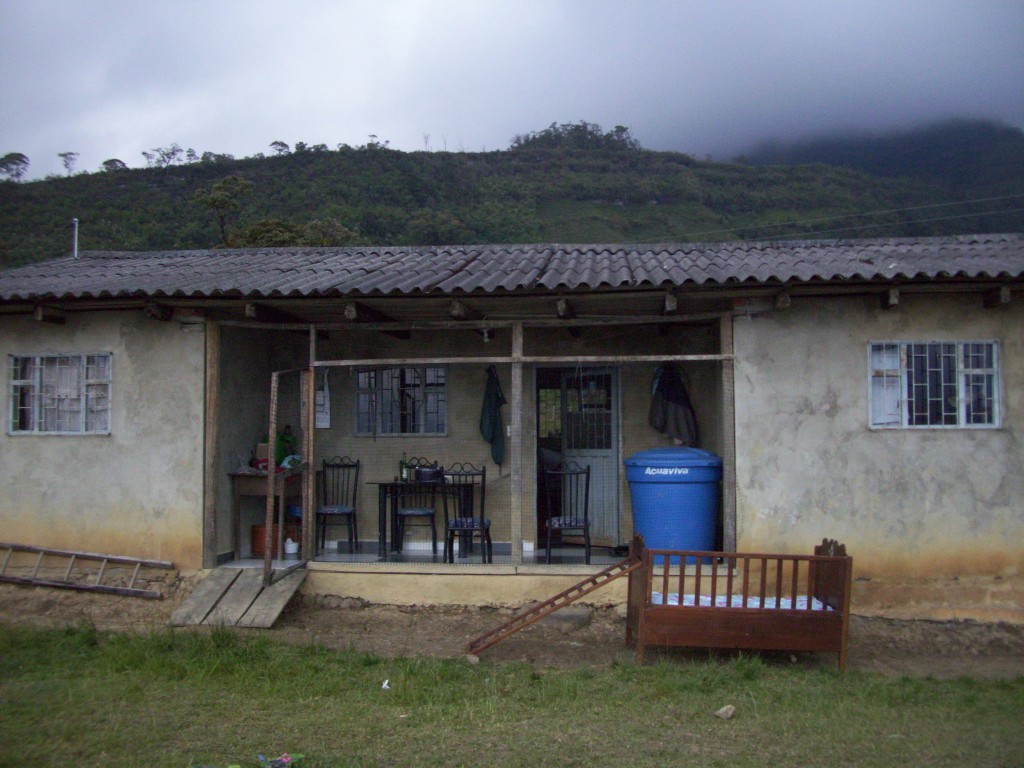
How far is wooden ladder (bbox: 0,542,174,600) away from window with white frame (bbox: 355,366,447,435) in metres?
2.82

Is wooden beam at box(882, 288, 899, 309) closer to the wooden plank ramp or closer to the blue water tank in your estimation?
the blue water tank

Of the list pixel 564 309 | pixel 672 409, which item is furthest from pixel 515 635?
pixel 672 409

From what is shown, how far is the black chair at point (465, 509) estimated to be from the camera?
29.4ft

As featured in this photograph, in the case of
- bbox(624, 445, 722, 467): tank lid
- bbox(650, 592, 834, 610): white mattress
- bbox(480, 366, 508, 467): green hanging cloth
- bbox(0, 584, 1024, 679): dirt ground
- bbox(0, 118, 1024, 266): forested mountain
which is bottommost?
bbox(0, 584, 1024, 679): dirt ground

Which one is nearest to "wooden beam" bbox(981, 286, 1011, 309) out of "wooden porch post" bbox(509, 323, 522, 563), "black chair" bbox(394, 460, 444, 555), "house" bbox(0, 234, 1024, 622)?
"house" bbox(0, 234, 1024, 622)

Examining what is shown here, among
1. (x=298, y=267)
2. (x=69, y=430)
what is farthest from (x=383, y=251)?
(x=69, y=430)

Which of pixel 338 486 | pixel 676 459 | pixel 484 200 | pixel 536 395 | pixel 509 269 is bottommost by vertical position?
pixel 338 486

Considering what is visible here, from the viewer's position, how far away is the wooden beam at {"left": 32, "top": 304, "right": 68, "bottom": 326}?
8.34 m

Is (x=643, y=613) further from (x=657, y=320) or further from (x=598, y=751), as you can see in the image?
(x=657, y=320)

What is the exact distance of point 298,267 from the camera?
928 cm

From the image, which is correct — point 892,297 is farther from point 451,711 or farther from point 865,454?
point 451,711

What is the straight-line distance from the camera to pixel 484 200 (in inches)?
1492

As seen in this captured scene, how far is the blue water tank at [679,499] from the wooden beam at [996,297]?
2.73 metres

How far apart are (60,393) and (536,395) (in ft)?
16.6
